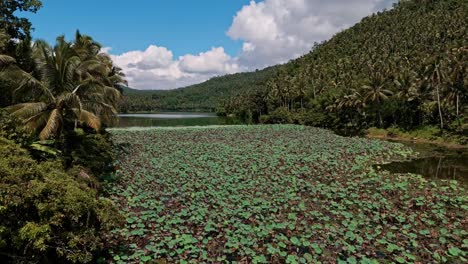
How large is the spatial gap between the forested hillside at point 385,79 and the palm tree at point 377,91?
0.32 ft

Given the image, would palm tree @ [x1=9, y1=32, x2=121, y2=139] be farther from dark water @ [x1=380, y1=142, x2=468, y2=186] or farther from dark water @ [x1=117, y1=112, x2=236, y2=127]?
dark water @ [x1=117, y1=112, x2=236, y2=127]

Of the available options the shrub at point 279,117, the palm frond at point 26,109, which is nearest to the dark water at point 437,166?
the palm frond at point 26,109

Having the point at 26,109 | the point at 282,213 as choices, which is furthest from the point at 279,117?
the point at 26,109

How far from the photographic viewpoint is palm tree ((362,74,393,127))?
5119cm

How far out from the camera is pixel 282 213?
488 inches

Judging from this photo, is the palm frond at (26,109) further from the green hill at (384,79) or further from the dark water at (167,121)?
the dark water at (167,121)

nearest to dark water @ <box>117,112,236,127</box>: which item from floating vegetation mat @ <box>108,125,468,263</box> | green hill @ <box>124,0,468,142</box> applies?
green hill @ <box>124,0,468,142</box>

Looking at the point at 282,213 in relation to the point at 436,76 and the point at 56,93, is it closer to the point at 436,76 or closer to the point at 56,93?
the point at 56,93

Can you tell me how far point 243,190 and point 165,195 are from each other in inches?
139

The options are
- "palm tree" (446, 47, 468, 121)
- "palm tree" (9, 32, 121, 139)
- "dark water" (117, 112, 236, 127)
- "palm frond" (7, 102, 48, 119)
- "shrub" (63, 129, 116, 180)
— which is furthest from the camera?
"dark water" (117, 112, 236, 127)

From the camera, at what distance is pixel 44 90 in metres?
14.4

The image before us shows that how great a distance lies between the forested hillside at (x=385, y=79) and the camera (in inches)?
1706

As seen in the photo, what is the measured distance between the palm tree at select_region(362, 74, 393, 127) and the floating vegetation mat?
109ft

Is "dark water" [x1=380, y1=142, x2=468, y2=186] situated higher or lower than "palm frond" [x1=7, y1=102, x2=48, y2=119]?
lower
